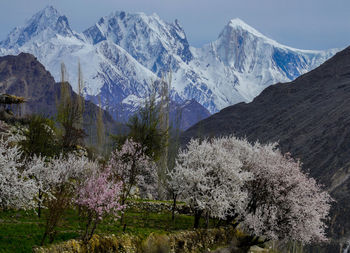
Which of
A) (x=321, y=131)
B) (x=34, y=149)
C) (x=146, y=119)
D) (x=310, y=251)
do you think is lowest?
(x=310, y=251)

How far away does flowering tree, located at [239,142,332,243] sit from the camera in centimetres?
2698

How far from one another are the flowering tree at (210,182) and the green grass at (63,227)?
8.85 ft

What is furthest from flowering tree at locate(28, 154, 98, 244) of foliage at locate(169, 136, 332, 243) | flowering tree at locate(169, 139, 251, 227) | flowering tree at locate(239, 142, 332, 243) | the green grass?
flowering tree at locate(239, 142, 332, 243)

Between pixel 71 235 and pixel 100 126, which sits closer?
pixel 71 235

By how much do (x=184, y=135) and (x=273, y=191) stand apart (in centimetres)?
15824

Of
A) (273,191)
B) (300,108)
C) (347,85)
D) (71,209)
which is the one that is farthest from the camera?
(300,108)

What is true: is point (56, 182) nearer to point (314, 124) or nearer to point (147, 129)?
point (147, 129)

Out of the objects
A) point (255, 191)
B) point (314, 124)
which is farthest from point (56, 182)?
point (314, 124)

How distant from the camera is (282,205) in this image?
27500 mm

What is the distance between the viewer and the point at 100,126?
63250mm

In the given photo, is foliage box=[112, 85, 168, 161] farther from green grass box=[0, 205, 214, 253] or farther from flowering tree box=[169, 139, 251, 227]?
green grass box=[0, 205, 214, 253]

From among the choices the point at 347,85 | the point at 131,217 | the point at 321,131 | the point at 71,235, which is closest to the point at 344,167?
the point at 321,131

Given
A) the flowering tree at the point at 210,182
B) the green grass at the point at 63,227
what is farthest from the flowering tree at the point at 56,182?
the flowering tree at the point at 210,182

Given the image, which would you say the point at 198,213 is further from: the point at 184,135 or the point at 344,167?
the point at 184,135
